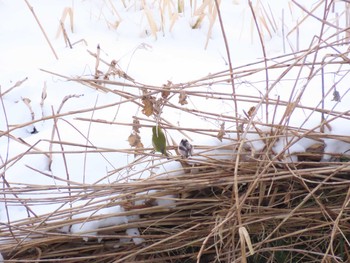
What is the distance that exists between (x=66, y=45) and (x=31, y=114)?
0.45 meters

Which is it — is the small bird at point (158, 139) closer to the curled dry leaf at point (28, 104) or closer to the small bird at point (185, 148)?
the small bird at point (185, 148)

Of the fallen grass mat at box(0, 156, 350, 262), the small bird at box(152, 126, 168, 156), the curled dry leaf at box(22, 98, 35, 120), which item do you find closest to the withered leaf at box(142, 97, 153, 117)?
the small bird at box(152, 126, 168, 156)

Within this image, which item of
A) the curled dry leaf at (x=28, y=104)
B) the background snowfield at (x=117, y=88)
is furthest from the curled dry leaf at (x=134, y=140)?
the curled dry leaf at (x=28, y=104)

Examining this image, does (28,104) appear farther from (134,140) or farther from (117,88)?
(134,140)

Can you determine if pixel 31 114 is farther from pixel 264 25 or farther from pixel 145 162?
pixel 264 25

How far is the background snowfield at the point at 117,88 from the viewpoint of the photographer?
1.36 m

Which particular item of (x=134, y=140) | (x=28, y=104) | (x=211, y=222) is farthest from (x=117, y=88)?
(x=211, y=222)

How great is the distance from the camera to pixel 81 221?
1.33m

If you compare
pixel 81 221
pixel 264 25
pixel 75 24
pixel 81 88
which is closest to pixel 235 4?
pixel 264 25

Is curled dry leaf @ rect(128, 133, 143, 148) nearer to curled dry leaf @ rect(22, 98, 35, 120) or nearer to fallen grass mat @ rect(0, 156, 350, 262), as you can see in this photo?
fallen grass mat @ rect(0, 156, 350, 262)

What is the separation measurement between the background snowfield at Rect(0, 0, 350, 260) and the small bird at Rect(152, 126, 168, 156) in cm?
7

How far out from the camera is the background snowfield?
1.36m

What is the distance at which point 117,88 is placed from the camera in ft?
6.24

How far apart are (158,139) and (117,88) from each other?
26.7 inches
